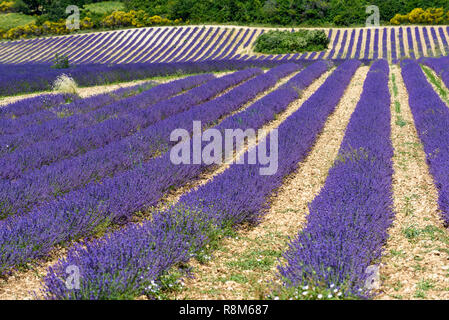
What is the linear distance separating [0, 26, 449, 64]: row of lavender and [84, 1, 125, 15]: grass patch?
12467 mm

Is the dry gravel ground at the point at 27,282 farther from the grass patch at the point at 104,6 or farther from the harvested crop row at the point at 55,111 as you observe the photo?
the grass patch at the point at 104,6

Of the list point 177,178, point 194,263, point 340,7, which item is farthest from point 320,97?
point 340,7

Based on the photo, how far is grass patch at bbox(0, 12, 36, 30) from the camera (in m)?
45.4

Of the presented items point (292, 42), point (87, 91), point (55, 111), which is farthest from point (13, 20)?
point (55, 111)

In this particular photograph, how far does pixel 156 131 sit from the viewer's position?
25.1ft

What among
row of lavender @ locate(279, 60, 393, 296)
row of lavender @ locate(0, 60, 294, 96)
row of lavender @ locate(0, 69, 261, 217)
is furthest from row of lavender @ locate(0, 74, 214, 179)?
row of lavender @ locate(0, 60, 294, 96)

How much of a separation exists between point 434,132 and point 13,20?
51.1 metres

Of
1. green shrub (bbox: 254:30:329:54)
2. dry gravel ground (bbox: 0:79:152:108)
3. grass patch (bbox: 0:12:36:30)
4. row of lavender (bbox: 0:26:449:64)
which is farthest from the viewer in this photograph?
grass patch (bbox: 0:12:36:30)

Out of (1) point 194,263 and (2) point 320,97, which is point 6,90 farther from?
(1) point 194,263

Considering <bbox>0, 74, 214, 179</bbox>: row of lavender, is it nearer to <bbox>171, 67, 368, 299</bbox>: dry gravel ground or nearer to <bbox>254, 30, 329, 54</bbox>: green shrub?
<bbox>171, 67, 368, 299</bbox>: dry gravel ground

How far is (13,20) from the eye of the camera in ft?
155

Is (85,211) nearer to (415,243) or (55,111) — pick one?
(415,243)

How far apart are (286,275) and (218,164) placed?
3.77m

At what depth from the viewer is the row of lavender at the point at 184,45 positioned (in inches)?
1133
